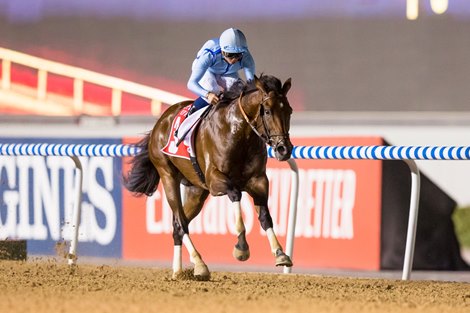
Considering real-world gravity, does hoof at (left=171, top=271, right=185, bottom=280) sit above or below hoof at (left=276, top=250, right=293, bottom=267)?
below

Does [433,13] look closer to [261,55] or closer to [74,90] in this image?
[261,55]

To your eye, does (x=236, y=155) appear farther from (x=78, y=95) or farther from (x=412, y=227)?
(x=78, y=95)

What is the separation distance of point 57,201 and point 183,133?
3122mm

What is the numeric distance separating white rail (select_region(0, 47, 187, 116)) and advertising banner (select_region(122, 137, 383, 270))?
5.22 feet

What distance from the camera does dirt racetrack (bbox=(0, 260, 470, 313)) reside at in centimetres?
664

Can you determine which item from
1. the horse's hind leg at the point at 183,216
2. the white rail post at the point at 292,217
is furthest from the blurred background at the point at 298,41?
the horse's hind leg at the point at 183,216

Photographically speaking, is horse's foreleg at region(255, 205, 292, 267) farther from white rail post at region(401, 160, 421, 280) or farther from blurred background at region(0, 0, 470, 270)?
blurred background at region(0, 0, 470, 270)

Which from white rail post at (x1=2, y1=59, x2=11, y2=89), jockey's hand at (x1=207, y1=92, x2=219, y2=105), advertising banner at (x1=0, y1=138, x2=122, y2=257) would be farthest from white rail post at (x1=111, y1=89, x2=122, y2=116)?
jockey's hand at (x1=207, y1=92, x2=219, y2=105)

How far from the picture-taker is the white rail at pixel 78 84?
489 inches

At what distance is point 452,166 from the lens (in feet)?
34.4

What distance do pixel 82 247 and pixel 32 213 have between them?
0.62 metres

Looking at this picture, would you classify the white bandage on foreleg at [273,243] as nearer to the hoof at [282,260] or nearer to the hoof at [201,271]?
the hoof at [282,260]

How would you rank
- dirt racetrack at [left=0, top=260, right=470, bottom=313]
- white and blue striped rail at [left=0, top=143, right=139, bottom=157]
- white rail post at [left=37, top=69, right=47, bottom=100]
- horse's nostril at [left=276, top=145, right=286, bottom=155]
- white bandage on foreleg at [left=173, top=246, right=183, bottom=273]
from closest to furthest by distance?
1. dirt racetrack at [left=0, top=260, right=470, bottom=313]
2. horse's nostril at [left=276, top=145, right=286, bottom=155]
3. white bandage on foreleg at [left=173, top=246, right=183, bottom=273]
4. white and blue striped rail at [left=0, top=143, right=139, bottom=157]
5. white rail post at [left=37, top=69, right=47, bottom=100]

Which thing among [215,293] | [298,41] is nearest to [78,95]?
[298,41]
